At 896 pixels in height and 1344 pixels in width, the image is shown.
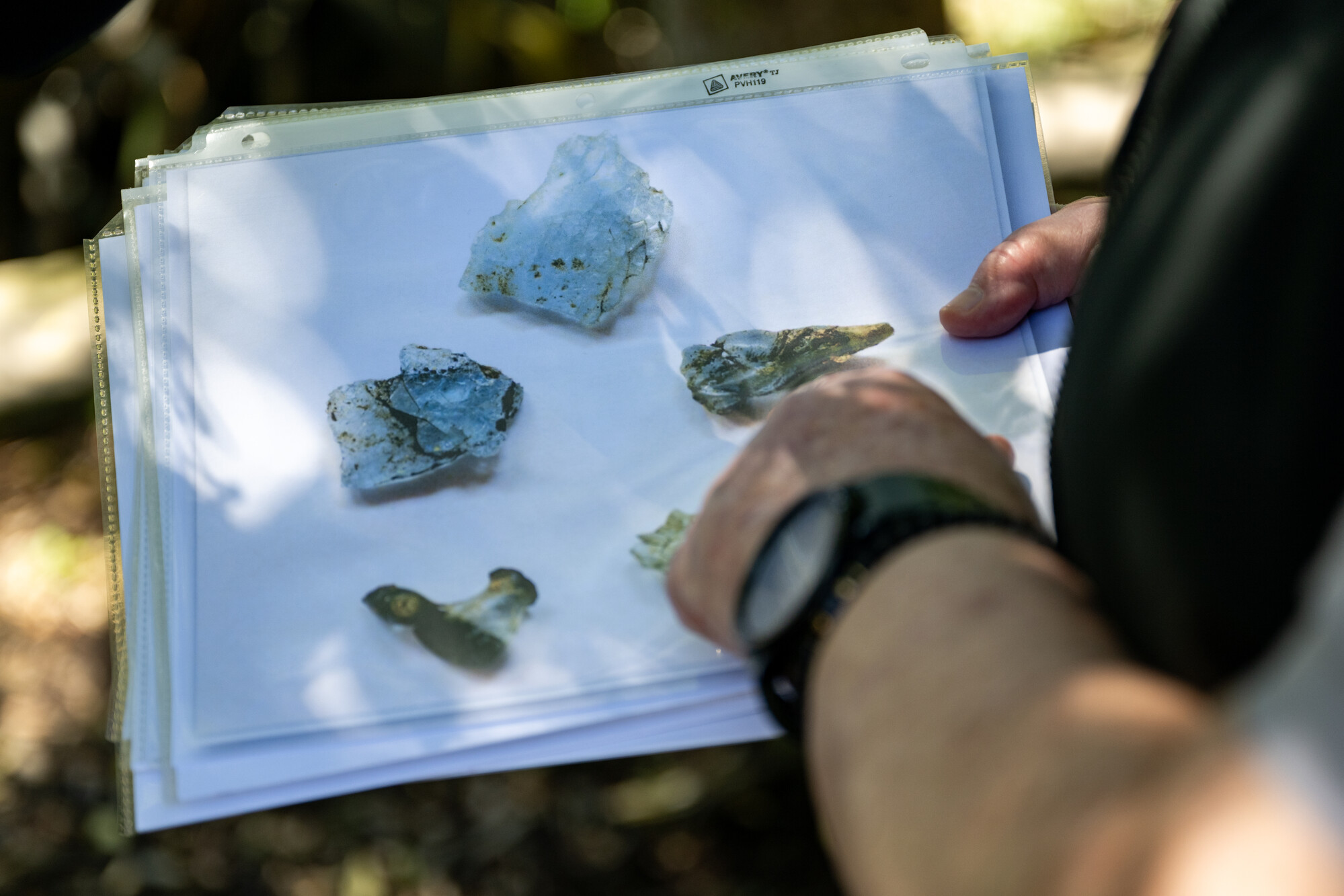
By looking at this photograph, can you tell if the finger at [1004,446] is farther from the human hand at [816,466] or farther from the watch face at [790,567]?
the watch face at [790,567]

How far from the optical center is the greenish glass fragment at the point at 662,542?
640 millimetres

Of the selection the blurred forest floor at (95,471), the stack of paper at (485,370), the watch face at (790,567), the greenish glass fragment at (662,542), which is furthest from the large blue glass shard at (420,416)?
the blurred forest floor at (95,471)

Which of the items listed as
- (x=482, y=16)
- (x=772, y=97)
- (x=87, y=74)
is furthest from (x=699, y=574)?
(x=87, y=74)

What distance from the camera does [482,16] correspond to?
1359mm

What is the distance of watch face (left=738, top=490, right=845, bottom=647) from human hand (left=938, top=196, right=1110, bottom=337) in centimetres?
30

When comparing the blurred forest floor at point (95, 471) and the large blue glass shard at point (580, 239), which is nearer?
the large blue glass shard at point (580, 239)

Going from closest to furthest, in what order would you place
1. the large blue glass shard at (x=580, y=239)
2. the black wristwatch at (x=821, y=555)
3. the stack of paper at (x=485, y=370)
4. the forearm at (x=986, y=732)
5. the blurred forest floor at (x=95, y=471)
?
the forearm at (x=986, y=732) → the black wristwatch at (x=821, y=555) → the stack of paper at (x=485, y=370) → the large blue glass shard at (x=580, y=239) → the blurred forest floor at (x=95, y=471)

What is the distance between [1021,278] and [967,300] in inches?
1.7

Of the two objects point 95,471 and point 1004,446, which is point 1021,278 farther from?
point 95,471

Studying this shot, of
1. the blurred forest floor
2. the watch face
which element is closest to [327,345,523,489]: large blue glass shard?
the watch face

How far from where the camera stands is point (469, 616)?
0.63 m

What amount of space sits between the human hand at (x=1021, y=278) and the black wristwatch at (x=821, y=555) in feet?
0.89

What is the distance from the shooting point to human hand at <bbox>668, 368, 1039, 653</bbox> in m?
0.51

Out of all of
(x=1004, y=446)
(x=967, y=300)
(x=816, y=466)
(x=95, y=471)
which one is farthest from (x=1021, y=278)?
(x=95, y=471)
